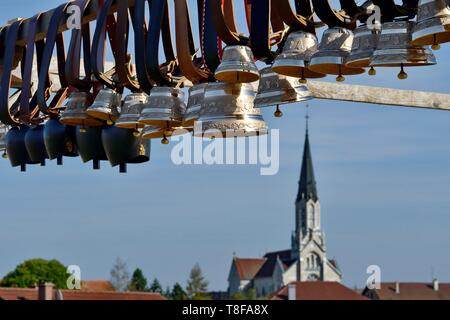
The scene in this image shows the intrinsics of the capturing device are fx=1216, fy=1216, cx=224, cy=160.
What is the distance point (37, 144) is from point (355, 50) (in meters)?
3.02

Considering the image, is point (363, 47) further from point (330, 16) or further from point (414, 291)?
point (414, 291)

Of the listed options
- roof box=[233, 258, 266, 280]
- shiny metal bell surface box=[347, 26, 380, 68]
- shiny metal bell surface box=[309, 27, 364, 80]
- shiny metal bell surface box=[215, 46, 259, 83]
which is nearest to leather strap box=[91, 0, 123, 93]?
shiny metal bell surface box=[215, 46, 259, 83]

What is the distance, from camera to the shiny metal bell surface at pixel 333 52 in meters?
4.79

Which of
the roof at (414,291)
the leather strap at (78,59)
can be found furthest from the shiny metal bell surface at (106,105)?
the roof at (414,291)

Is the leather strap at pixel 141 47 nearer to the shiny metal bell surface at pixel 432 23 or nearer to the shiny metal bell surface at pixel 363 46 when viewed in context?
the shiny metal bell surface at pixel 363 46

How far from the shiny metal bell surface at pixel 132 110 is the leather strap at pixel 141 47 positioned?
15 cm

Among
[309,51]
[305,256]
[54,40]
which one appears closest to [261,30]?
[309,51]

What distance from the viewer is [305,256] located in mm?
145750

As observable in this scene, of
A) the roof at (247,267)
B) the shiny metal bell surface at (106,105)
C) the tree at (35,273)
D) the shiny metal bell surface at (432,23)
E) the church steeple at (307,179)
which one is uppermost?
the church steeple at (307,179)

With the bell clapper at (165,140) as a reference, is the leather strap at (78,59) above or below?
above

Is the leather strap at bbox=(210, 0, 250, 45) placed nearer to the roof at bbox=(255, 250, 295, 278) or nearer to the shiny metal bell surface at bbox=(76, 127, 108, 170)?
the shiny metal bell surface at bbox=(76, 127, 108, 170)

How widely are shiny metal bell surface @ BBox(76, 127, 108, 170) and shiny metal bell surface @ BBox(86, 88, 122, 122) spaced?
43 cm

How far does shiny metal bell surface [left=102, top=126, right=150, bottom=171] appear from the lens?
664 centimetres

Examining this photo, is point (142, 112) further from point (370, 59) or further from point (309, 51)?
point (370, 59)
